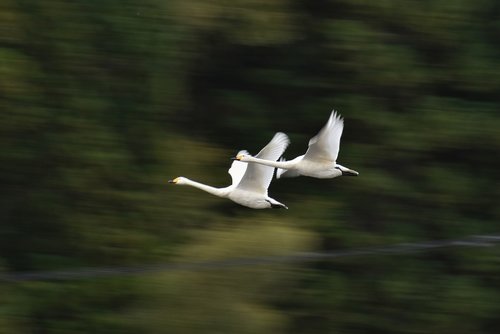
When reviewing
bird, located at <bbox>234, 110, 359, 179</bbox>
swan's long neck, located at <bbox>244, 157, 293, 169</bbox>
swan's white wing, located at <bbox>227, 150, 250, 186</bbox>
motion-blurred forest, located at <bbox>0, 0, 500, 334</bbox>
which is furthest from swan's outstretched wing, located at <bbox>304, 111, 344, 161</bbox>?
motion-blurred forest, located at <bbox>0, 0, 500, 334</bbox>

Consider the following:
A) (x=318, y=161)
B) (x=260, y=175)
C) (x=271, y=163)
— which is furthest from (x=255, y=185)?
(x=318, y=161)

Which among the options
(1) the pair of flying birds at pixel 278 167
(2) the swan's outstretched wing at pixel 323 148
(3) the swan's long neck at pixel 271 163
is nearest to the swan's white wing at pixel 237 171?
(1) the pair of flying birds at pixel 278 167

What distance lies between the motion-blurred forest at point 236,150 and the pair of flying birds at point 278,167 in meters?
0.64

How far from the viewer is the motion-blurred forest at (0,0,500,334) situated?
21.4 ft

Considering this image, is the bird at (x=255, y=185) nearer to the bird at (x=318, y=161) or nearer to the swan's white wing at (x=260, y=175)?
the swan's white wing at (x=260, y=175)

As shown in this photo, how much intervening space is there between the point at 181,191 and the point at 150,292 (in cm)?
66

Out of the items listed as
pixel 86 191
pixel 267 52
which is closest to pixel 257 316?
pixel 86 191

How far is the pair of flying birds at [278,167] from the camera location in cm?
536

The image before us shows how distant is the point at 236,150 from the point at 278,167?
1.79 m

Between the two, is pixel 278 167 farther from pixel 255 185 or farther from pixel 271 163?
pixel 255 185

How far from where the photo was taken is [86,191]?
6.73 m

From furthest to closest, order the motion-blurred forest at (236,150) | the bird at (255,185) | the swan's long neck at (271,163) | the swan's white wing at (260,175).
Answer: the motion-blurred forest at (236,150)
the swan's white wing at (260,175)
the bird at (255,185)
the swan's long neck at (271,163)

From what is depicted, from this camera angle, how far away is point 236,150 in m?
7.09

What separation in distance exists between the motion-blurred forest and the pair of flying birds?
2.11ft
